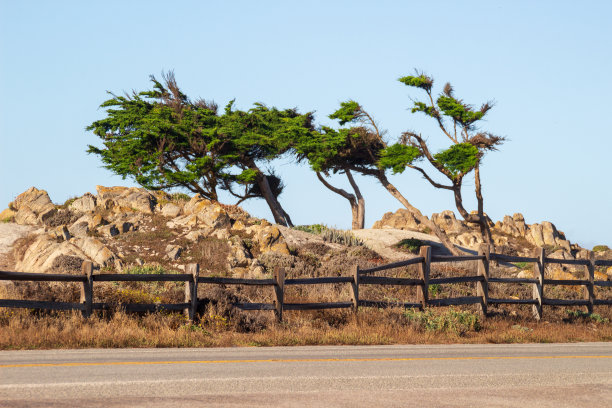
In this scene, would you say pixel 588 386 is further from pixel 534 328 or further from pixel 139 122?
pixel 139 122

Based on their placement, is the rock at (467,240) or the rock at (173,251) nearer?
the rock at (173,251)

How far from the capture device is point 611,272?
48.7 meters

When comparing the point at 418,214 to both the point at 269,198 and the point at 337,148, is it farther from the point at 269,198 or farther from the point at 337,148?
the point at 269,198

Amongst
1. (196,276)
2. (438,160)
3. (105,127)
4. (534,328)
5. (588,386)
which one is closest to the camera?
(588,386)

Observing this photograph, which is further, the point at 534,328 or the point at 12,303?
the point at 534,328

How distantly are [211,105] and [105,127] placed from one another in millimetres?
8219

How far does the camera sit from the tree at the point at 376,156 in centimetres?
4516

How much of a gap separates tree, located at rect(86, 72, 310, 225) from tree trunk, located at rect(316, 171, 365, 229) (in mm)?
4270

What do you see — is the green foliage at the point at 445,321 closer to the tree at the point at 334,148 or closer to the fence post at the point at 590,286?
the fence post at the point at 590,286

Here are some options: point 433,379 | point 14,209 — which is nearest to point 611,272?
point 14,209

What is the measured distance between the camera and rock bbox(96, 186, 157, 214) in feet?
138

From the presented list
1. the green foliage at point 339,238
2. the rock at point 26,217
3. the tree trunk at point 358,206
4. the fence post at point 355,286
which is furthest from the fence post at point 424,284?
the tree trunk at point 358,206

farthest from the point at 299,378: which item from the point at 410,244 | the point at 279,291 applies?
the point at 410,244

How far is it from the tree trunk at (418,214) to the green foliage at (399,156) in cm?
363
